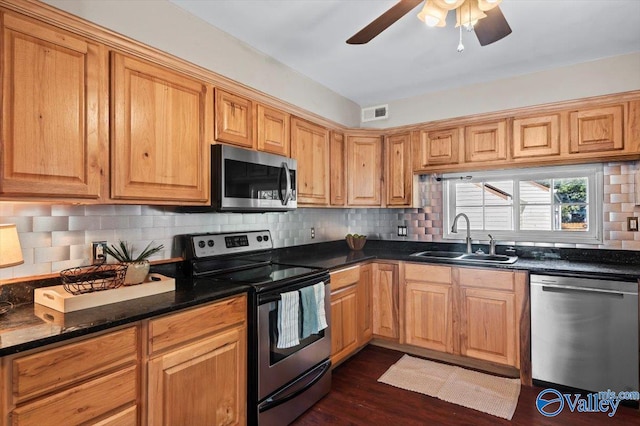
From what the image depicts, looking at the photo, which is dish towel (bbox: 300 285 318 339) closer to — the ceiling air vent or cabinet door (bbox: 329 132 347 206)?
cabinet door (bbox: 329 132 347 206)

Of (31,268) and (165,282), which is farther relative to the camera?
(165,282)

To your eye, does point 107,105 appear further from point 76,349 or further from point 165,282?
point 76,349

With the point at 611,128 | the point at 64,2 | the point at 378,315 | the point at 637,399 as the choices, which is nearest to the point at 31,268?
the point at 64,2

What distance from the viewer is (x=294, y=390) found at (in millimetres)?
2250

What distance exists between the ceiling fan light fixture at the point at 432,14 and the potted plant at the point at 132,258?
6.27 ft

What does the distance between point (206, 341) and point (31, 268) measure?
910 millimetres

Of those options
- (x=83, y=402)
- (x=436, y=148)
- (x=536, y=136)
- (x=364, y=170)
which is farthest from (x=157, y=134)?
(x=536, y=136)

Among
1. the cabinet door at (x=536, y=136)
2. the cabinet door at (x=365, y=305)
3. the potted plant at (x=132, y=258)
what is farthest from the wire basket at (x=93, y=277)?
the cabinet door at (x=536, y=136)

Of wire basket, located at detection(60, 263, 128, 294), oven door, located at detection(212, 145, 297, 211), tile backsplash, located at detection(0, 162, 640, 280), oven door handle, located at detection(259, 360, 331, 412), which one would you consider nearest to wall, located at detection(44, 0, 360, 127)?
oven door, located at detection(212, 145, 297, 211)

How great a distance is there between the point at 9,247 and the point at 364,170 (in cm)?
291

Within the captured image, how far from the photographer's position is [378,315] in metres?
3.39

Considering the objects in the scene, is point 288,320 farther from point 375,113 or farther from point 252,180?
point 375,113

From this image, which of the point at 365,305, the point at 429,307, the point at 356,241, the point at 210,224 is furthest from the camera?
the point at 356,241

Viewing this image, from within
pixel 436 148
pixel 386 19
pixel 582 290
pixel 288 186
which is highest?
pixel 386 19
